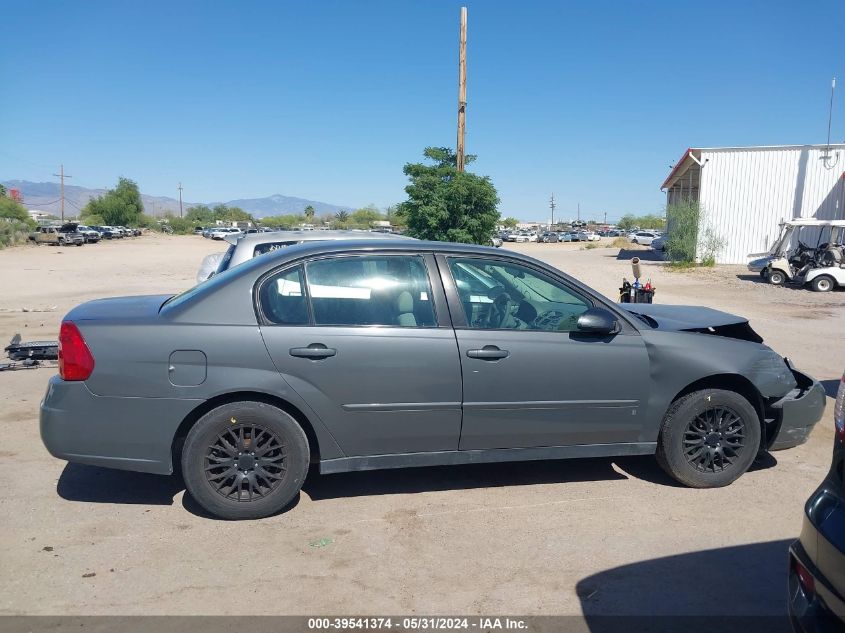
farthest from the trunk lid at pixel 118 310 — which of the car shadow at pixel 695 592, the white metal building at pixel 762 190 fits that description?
the white metal building at pixel 762 190

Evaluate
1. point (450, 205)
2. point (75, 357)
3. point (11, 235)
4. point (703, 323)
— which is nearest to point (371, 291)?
point (75, 357)

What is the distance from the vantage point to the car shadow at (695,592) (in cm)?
329

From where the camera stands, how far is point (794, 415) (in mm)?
4945

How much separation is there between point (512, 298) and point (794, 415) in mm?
2143

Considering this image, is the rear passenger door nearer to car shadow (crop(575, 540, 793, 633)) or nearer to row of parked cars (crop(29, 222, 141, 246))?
car shadow (crop(575, 540, 793, 633))

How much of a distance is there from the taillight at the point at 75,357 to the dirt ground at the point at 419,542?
3.02ft

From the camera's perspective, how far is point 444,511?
14.8ft

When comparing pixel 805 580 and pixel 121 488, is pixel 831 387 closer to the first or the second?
pixel 805 580

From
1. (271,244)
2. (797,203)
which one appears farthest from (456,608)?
(797,203)

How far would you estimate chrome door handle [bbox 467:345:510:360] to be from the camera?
4.41 metres

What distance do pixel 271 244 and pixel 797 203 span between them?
27722 mm

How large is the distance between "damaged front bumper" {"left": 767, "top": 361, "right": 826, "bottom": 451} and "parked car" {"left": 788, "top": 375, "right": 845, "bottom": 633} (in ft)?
7.95

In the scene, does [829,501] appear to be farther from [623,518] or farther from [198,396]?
[198,396]

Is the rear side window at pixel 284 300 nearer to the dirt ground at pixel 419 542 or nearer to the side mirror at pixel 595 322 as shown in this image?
the dirt ground at pixel 419 542
